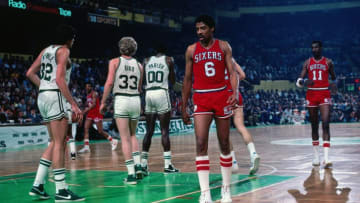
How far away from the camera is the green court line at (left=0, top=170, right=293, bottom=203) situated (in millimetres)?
6371

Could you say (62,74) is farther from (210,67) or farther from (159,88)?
(159,88)

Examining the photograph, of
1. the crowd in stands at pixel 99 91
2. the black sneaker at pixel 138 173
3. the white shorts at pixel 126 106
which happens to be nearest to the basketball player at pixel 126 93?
the white shorts at pixel 126 106

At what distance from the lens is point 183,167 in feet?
31.3

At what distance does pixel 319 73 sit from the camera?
9398 millimetres

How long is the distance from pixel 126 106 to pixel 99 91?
1846cm

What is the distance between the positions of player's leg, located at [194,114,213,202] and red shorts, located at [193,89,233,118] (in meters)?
0.07

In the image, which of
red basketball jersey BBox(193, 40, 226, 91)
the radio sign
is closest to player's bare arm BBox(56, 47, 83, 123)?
red basketball jersey BBox(193, 40, 226, 91)

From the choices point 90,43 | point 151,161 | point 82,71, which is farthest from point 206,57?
point 90,43

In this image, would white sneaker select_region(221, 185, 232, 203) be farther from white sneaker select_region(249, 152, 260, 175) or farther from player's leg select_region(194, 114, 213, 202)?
white sneaker select_region(249, 152, 260, 175)

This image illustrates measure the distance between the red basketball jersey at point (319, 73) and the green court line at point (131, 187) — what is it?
2.47 meters

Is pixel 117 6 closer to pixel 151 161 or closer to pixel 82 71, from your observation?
pixel 82 71

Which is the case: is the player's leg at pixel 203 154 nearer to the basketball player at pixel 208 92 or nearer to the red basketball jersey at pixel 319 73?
the basketball player at pixel 208 92

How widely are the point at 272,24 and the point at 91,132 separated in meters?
30.2

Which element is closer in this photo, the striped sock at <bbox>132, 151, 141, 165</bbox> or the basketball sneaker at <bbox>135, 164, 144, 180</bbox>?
the basketball sneaker at <bbox>135, 164, 144, 180</bbox>
